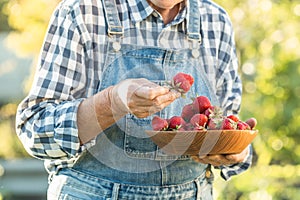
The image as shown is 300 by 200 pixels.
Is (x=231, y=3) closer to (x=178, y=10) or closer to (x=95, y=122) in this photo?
(x=178, y=10)

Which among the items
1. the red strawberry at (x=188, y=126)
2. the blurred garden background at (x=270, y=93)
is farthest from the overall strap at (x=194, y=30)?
the blurred garden background at (x=270, y=93)

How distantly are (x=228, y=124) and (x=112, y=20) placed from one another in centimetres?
45

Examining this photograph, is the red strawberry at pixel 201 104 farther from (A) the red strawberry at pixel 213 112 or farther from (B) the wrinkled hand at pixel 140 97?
(B) the wrinkled hand at pixel 140 97

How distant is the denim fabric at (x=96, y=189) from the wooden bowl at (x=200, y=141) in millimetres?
158

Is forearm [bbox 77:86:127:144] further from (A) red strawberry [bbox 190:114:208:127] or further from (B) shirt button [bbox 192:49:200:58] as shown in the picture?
(B) shirt button [bbox 192:49:200:58]

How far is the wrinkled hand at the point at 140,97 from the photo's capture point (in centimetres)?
191

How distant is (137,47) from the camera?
88.4 inches

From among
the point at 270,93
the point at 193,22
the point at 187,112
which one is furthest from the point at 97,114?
the point at 270,93

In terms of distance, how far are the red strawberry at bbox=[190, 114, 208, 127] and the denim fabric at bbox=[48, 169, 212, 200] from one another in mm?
250

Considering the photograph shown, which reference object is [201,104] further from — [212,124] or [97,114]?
[97,114]

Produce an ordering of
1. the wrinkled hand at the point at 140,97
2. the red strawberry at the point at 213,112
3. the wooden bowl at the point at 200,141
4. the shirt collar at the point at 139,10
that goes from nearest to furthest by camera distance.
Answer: the wrinkled hand at the point at 140,97, the wooden bowl at the point at 200,141, the red strawberry at the point at 213,112, the shirt collar at the point at 139,10

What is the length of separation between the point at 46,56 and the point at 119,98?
0.32 metres

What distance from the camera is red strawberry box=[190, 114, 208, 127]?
208 centimetres

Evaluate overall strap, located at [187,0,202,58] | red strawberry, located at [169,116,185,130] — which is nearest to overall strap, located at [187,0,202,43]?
overall strap, located at [187,0,202,58]
